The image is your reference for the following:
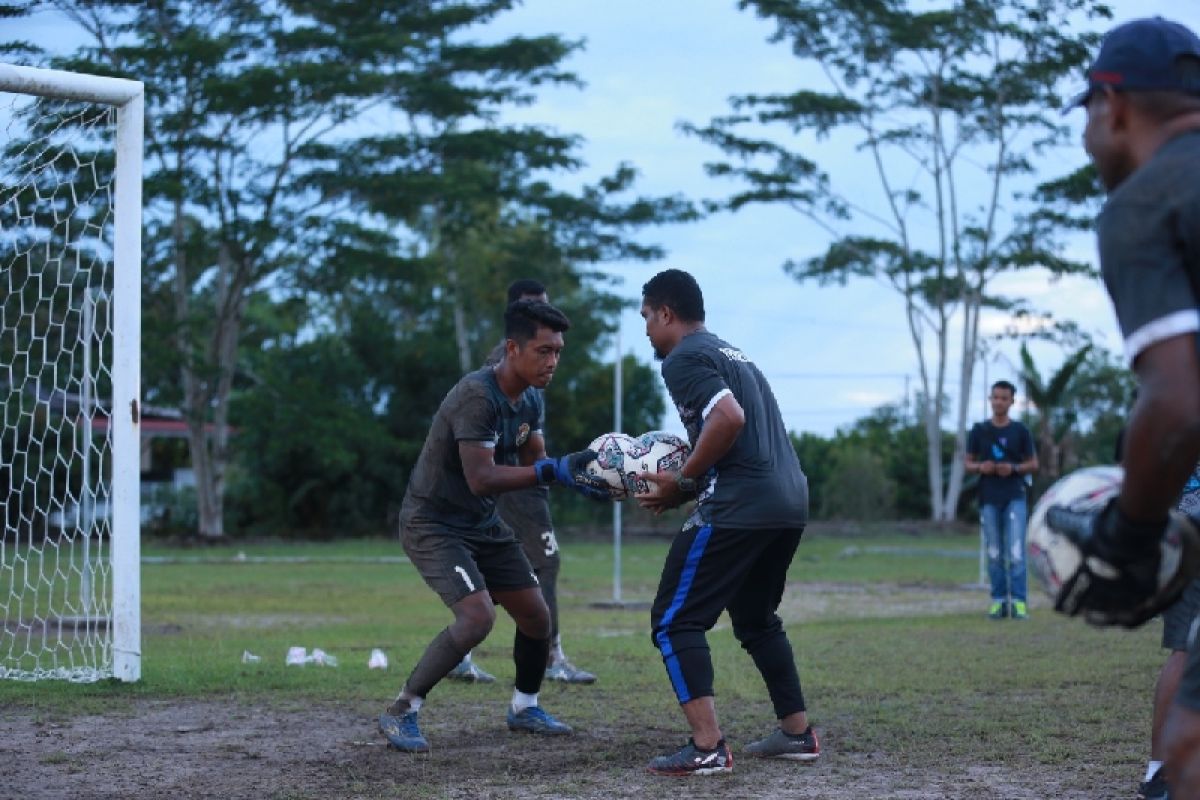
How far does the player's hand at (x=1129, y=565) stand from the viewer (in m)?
3.41

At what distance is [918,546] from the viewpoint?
107ft

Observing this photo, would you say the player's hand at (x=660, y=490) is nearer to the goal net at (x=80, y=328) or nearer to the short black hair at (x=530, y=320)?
the short black hair at (x=530, y=320)

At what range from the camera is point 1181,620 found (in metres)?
6.03

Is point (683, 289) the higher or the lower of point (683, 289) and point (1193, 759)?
the higher

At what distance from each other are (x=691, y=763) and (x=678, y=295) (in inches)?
85.4

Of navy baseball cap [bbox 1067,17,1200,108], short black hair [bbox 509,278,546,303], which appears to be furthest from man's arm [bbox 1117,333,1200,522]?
short black hair [bbox 509,278,546,303]

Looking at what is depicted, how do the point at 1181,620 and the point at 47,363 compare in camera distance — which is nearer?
the point at 1181,620

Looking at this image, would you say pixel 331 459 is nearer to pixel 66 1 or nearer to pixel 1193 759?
pixel 66 1

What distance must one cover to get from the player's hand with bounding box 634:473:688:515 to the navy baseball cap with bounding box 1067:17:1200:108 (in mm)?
3506

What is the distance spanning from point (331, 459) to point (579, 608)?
19968 millimetres

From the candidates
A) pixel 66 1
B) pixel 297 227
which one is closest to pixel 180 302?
pixel 297 227

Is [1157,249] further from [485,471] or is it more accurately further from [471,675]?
[471,675]

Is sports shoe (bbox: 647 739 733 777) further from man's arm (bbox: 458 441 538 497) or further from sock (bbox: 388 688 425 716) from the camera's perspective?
man's arm (bbox: 458 441 538 497)

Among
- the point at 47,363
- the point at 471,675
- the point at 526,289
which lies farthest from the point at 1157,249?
the point at 47,363
